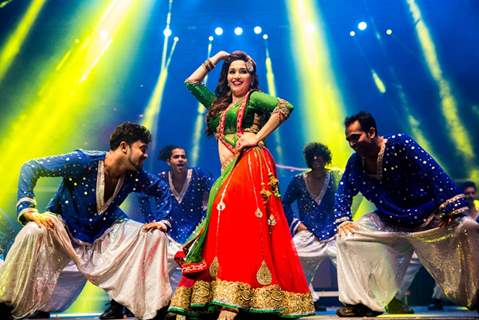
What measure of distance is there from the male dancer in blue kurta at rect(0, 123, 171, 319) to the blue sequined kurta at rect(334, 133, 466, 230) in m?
1.48

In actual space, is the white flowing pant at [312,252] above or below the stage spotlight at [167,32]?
below

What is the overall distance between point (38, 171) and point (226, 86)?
1.54 metres

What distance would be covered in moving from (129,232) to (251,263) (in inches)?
56.9

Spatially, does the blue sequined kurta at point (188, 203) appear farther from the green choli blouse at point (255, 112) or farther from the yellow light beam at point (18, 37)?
the yellow light beam at point (18, 37)

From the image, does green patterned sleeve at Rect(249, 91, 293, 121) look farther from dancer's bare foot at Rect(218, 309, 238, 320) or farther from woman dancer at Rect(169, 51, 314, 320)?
dancer's bare foot at Rect(218, 309, 238, 320)

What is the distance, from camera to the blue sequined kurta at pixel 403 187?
3.53m

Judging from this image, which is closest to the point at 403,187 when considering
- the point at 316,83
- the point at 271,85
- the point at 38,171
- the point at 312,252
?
the point at 312,252

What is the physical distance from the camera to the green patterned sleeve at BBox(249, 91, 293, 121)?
3016mm

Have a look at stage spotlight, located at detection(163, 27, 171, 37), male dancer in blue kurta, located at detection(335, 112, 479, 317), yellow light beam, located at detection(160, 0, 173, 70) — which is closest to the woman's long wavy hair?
male dancer in blue kurta, located at detection(335, 112, 479, 317)

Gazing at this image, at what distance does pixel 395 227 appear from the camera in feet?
12.5

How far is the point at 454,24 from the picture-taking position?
7477 millimetres

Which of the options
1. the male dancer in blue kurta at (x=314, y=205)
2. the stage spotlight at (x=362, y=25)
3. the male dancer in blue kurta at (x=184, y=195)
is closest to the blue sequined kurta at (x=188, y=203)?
the male dancer in blue kurta at (x=184, y=195)

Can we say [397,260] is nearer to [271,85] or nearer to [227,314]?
[227,314]

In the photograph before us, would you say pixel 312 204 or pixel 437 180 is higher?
pixel 437 180
